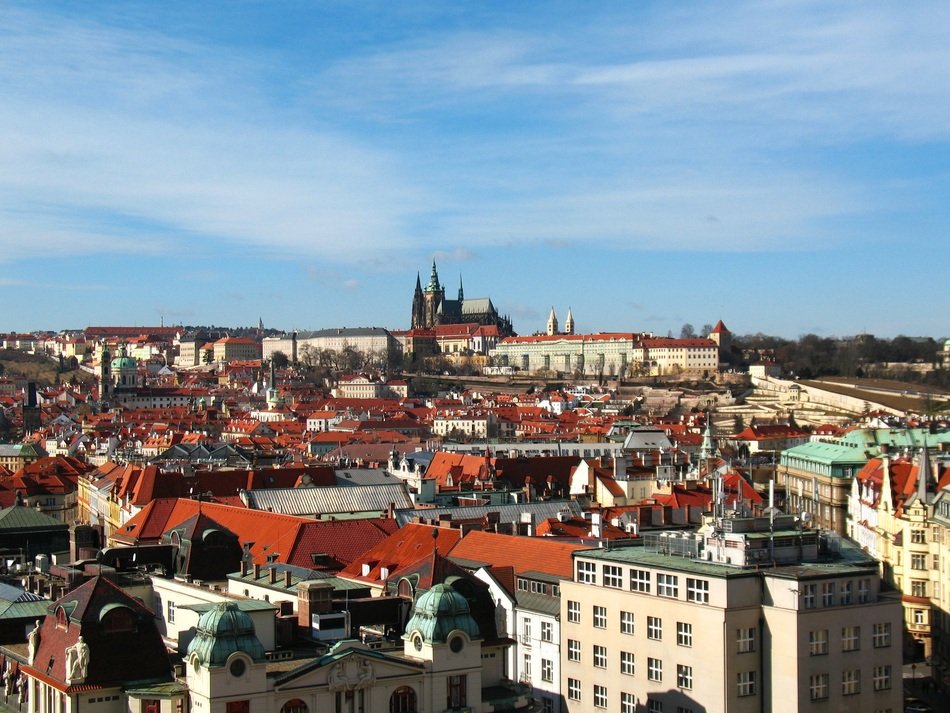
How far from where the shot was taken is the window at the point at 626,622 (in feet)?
102

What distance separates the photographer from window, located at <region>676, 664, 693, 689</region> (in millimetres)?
29438

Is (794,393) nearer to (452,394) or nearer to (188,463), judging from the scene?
(452,394)

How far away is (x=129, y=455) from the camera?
3967 inches

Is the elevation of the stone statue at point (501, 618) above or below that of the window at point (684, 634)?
below

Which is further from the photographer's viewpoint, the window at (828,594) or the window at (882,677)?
the window at (882,677)

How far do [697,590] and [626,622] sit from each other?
93.8 inches

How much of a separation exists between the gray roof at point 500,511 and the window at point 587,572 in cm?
1513

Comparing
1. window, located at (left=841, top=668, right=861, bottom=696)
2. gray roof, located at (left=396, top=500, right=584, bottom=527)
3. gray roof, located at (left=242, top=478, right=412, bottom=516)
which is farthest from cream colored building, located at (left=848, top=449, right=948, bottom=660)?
gray roof, located at (left=242, top=478, right=412, bottom=516)

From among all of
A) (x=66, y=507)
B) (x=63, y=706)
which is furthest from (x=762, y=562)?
(x=66, y=507)

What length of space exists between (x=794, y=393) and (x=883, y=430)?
86.6 metres

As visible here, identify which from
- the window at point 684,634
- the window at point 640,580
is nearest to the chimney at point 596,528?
the window at point 640,580

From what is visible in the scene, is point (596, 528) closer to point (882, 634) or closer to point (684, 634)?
point (684, 634)

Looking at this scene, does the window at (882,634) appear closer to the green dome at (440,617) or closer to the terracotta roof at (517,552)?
the terracotta roof at (517,552)

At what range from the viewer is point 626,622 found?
31.2 m
